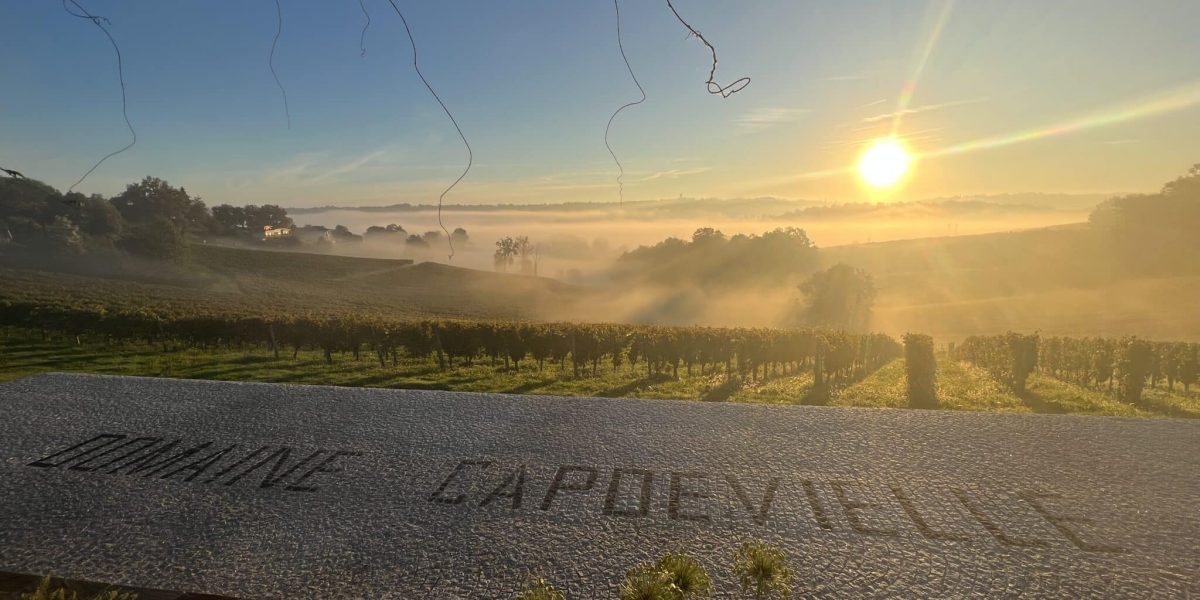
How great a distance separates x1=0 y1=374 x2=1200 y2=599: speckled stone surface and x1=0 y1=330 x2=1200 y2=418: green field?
2749mm

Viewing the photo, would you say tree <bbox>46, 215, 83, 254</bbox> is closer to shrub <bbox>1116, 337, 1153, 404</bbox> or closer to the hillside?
the hillside

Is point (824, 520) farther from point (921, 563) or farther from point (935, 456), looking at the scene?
point (935, 456)

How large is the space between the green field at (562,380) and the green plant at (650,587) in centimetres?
1186

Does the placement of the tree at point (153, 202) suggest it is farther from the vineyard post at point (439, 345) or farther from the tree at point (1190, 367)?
the tree at point (1190, 367)

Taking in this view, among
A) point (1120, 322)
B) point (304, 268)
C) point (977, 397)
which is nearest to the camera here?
point (977, 397)

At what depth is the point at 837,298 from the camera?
47812 mm

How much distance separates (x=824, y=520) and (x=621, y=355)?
13.8 m

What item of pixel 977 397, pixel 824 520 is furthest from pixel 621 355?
pixel 824 520

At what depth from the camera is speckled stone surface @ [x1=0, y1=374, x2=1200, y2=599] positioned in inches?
265

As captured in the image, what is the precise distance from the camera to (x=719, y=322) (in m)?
60.8

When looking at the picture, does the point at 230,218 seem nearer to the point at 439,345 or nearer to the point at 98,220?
the point at 98,220

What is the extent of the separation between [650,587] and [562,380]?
14745 millimetres

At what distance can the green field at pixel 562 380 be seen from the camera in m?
16.1

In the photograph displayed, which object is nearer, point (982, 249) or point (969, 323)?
point (969, 323)
